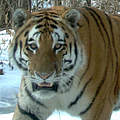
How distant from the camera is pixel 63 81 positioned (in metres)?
2.77

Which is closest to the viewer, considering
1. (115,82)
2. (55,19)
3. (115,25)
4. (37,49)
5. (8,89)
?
(37,49)

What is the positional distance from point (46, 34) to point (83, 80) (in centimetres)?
47

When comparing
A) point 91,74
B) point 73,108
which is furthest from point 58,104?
point 91,74

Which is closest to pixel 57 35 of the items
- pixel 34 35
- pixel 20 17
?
pixel 34 35

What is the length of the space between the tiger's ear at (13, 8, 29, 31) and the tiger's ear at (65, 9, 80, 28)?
10.6 inches

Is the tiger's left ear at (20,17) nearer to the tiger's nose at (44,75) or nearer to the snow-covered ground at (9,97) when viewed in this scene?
the tiger's nose at (44,75)

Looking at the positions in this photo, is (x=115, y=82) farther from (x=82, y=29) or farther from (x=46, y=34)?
(x=46, y=34)

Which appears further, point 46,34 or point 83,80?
point 83,80

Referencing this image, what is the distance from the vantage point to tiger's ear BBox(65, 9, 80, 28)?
278 cm

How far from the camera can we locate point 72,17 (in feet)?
9.18

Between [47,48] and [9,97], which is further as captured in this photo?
[9,97]

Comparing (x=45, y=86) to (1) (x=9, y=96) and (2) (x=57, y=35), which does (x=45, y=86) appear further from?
(1) (x=9, y=96)

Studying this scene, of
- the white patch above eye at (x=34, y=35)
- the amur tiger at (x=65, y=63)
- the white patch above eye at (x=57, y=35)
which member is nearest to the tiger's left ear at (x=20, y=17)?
the amur tiger at (x=65, y=63)

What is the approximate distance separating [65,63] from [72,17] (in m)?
0.31
